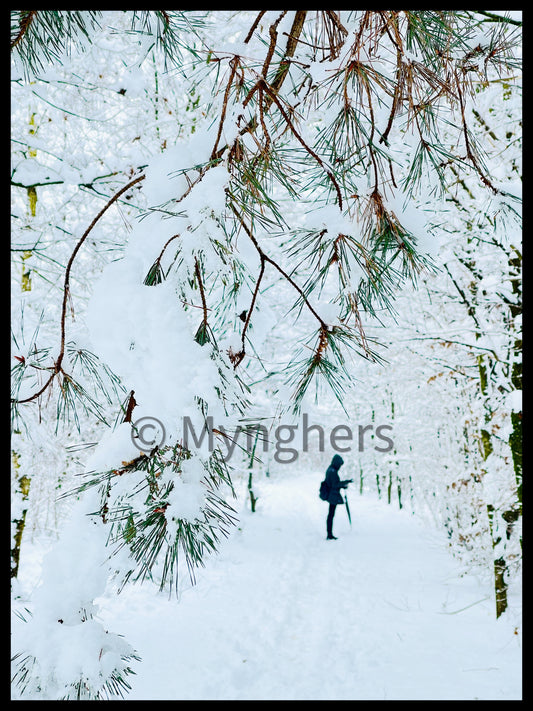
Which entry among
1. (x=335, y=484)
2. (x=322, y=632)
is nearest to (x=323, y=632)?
(x=322, y=632)

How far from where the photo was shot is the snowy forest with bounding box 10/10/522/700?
0.95m

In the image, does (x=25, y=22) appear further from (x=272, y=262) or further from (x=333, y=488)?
(x=333, y=488)

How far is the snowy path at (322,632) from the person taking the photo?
10.7ft

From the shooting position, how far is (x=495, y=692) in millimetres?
3166

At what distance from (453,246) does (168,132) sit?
8.70 ft

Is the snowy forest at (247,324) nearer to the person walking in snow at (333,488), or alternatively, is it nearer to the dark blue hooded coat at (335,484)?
the person walking in snow at (333,488)

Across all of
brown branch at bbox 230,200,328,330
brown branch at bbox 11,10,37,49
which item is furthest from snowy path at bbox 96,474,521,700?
brown branch at bbox 11,10,37,49

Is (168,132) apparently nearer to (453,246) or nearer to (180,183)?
(453,246)

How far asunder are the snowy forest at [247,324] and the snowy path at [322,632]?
0.03m

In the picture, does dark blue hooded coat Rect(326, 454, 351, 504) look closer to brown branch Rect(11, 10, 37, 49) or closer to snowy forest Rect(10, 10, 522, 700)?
snowy forest Rect(10, 10, 522, 700)

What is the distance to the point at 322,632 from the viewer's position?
163 inches

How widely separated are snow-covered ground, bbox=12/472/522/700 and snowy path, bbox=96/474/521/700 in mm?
13

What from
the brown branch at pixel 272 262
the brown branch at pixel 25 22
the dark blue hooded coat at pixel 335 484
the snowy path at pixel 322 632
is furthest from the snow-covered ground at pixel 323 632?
the brown branch at pixel 25 22
